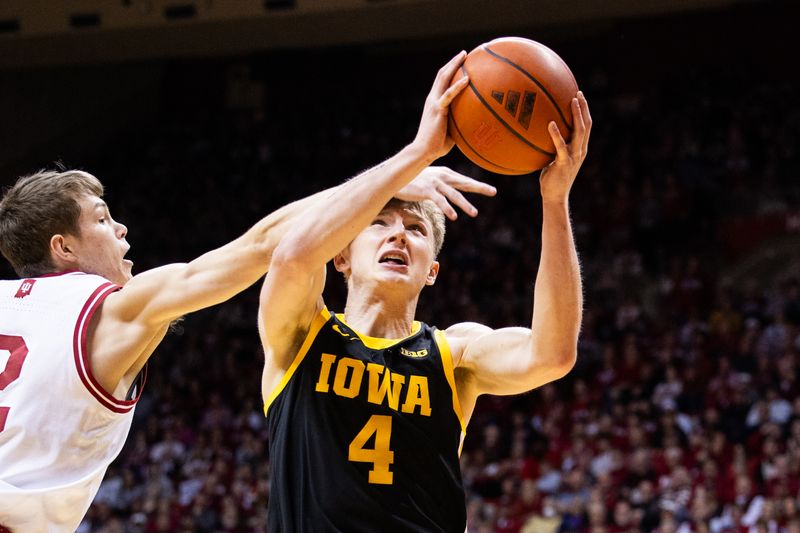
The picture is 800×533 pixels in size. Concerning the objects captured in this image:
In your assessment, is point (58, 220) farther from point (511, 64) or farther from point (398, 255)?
point (511, 64)

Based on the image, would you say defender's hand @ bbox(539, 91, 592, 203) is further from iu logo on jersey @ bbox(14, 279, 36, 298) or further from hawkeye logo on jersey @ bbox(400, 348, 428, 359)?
iu logo on jersey @ bbox(14, 279, 36, 298)

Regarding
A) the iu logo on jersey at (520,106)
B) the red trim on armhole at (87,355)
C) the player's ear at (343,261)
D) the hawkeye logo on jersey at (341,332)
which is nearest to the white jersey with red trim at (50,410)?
the red trim on armhole at (87,355)

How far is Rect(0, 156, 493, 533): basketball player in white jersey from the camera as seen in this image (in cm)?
278

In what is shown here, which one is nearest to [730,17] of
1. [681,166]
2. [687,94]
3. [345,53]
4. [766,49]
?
[766,49]

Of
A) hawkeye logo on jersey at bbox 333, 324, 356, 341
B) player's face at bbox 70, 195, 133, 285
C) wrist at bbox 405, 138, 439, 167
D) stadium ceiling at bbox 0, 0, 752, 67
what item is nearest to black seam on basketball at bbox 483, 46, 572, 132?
wrist at bbox 405, 138, 439, 167

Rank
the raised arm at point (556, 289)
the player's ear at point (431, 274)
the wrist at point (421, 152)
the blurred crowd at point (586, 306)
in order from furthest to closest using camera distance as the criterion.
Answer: the blurred crowd at point (586, 306)
the player's ear at point (431, 274)
the raised arm at point (556, 289)
the wrist at point (421, 152)

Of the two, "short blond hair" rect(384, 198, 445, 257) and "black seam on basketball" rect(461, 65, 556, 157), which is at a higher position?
"black seam on basketball" rect(461, 65, 556, 157)

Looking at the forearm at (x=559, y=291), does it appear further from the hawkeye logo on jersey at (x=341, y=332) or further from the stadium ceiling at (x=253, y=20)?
the stadium ceiling at (x=253, y=20)

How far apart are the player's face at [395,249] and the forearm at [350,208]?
495 mm

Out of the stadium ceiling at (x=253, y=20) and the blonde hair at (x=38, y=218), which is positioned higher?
the stadium ceiling at (x=253, y=20)

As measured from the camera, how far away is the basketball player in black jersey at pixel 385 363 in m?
2.69

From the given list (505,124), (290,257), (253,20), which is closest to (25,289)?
(290,257)

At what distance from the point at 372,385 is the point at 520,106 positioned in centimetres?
90

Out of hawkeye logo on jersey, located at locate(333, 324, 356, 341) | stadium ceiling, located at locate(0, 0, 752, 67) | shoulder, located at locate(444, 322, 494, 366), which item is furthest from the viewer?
stadium ceiling, located at locate(0, 0, 752, 67)
